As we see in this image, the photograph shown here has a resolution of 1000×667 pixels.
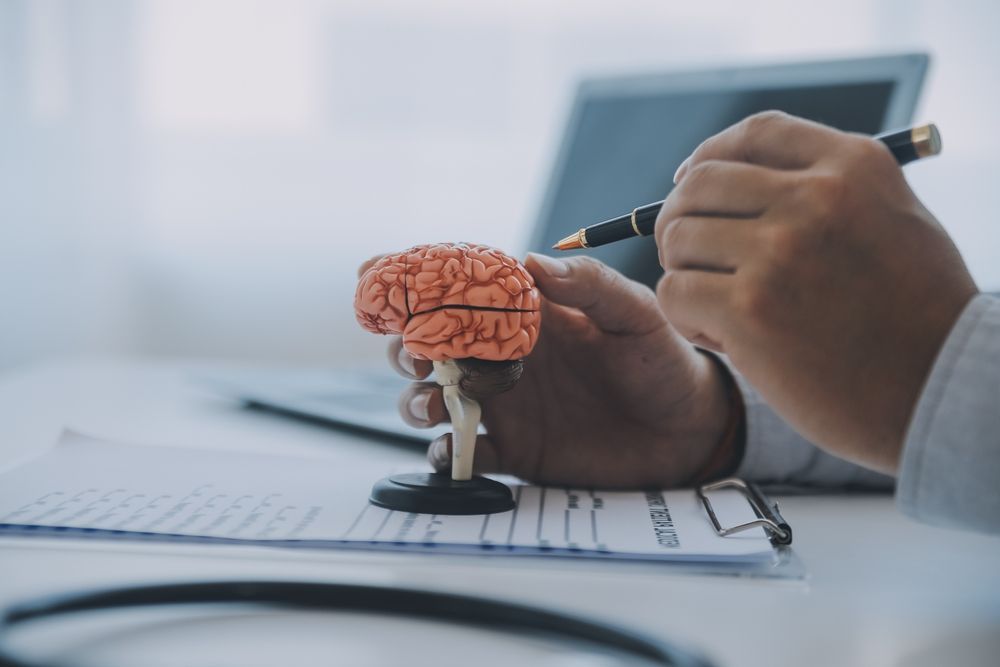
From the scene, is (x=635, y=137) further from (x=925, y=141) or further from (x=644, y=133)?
(x=925, y=141)

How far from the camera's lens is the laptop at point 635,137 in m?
0.85

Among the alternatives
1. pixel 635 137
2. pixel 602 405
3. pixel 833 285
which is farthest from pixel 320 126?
pixel 833 285

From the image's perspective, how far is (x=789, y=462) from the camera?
0.65 m

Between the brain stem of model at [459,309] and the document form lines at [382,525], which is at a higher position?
the brain stem of model at [459,309]

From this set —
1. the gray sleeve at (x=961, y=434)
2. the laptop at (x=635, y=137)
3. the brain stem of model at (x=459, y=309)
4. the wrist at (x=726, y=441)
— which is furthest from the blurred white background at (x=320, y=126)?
the gray sleeve at (x=961, y=434)

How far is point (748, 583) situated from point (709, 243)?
0.16 meters

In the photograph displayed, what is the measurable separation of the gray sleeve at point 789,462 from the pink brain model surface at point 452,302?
8.2 inches

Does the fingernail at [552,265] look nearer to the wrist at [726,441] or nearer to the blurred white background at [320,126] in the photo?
the wrist at [726,441]

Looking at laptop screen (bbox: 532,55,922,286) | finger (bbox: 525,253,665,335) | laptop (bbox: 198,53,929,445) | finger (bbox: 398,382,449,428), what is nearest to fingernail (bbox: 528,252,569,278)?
finger (bbox: 525,253,665,335)

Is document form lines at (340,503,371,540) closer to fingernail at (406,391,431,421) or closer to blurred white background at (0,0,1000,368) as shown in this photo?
fingernail at (406,391,431,421)

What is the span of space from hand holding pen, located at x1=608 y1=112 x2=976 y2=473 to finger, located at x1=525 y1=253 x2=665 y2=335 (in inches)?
5.1

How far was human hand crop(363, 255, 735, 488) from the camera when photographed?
61cm

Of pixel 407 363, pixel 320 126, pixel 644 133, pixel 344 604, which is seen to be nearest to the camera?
pixel 344 604

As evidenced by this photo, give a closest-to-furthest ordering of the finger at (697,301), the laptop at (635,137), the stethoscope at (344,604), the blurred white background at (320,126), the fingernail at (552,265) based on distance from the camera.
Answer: the stethoscope at (344,604) → the finger at (697,301) → the fingernail at (552,265) → the laptop at (635,137) → the blurred white background at (320,126)
